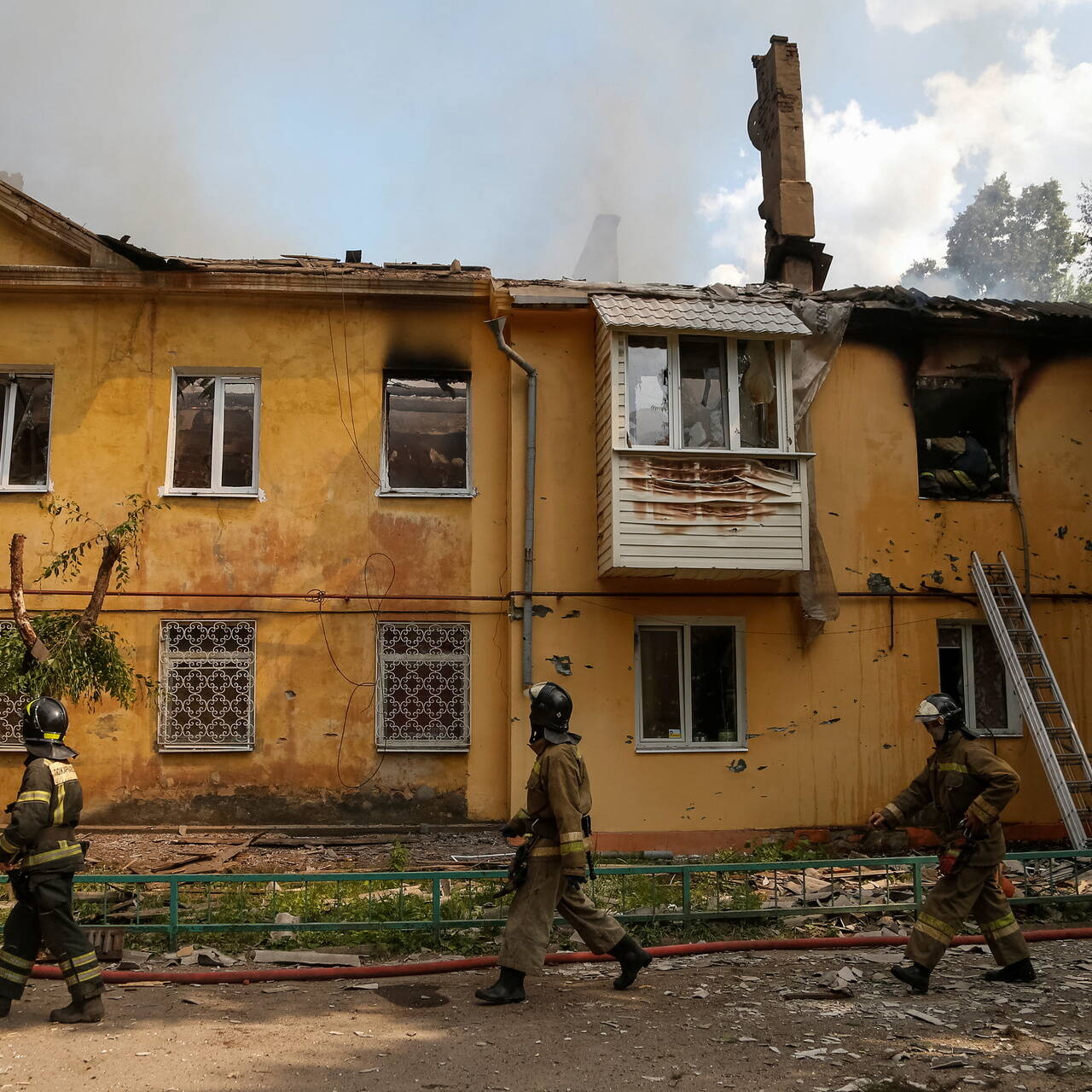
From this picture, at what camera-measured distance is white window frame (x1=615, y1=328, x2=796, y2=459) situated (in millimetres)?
10859

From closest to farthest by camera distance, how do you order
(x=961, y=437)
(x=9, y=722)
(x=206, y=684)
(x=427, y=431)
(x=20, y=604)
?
(x=20, y=604) < (x=9, y=722) < (x=206, y=684) < (x=427, y=431) < (x=961, y=437)

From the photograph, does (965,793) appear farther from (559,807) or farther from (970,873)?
(559,807)

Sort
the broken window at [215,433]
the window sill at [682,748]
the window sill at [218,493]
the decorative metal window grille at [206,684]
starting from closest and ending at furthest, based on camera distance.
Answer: the decorative metal window grille at [206,684] → the window sill at [682,748] → the window sill at [218,493] → the broken window at [215,433]

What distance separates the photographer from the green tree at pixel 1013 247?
46062mm

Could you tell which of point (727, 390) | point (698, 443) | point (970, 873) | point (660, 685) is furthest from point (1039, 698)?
point (970, 873)

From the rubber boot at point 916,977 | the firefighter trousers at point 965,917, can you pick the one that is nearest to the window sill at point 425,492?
the firefighter trousers at point 965,917

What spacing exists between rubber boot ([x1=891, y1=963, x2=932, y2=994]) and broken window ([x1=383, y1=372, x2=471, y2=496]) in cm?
689

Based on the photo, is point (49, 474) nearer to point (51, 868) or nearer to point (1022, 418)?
point (51, 868)

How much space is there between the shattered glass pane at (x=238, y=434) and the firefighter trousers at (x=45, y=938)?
6.34 meters

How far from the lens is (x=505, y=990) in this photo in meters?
6.01

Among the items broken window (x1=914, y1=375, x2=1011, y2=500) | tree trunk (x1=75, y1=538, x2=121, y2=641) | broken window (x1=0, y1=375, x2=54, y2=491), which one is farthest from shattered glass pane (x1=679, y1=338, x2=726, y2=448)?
broken window (x1=0, y1=375, x2=54, y2=491)

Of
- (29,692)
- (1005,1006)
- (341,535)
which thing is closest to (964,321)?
(341,535)

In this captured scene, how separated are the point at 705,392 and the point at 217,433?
5221mm

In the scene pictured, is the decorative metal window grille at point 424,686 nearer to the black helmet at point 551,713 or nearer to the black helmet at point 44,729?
the black helmet at point 551,713
